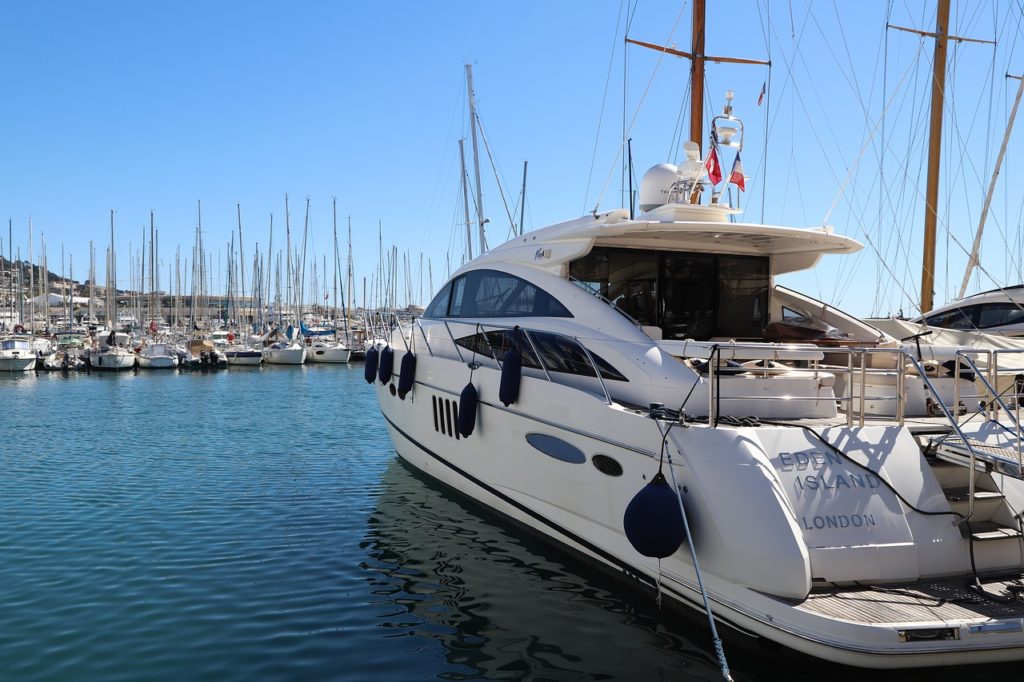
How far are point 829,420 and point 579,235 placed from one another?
3.06 metres

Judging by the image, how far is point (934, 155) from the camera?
13.7 metres

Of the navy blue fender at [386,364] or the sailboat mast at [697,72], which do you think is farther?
the navy blue fender at [386,364]

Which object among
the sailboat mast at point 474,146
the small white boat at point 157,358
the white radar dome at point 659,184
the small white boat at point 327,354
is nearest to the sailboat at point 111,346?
the small white boat at point 157,358

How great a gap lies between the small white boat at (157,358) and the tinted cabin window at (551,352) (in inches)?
1364

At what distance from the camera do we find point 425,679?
5250 mm

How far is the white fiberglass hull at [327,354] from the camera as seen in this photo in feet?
144

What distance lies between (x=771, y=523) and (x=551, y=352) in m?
3.21

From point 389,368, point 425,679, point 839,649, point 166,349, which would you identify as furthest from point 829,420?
point 166,349

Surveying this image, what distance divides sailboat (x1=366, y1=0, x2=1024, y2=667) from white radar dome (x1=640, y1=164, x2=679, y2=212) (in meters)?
0.03

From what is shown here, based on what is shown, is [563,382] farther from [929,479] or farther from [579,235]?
[929,479]

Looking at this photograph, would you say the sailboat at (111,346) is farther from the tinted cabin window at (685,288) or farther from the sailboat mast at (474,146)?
the tinted cabin window at (685,288)

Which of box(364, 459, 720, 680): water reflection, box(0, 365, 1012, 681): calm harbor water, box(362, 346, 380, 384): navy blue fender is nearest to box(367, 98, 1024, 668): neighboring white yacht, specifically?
box(364, 459, 720, 680): water reflection

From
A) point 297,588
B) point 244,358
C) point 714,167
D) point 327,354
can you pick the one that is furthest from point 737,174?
point 327,354

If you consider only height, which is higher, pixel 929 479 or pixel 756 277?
pixel 756 277
